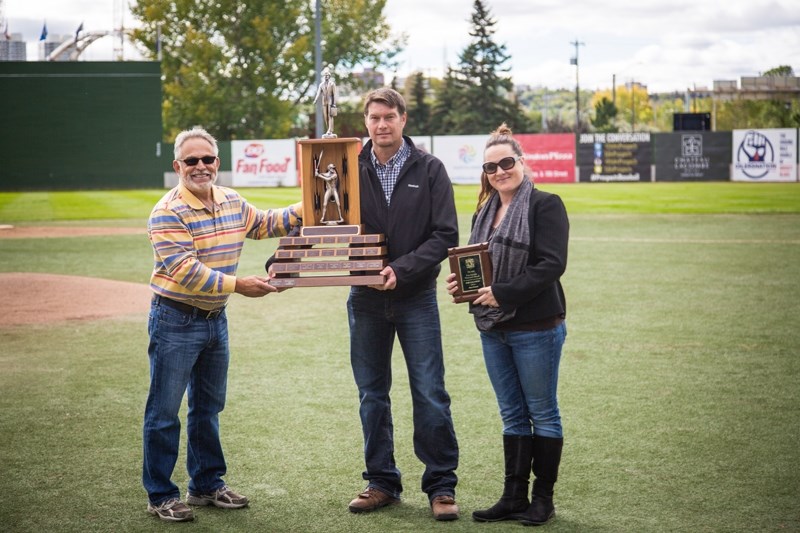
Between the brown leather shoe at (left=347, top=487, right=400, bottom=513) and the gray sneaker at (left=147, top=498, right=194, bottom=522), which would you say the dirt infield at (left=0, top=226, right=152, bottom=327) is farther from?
the brown leather shoe at (left=347, top=487, right=400, bottom=513)

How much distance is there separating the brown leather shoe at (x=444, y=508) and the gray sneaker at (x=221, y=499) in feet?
3.41

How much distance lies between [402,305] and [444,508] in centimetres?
106

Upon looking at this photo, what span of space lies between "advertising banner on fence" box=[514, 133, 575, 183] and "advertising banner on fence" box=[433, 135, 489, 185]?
200 centimetres

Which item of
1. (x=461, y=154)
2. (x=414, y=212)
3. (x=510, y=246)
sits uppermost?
(x=461, y=154)

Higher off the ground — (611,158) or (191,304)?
(611,158)

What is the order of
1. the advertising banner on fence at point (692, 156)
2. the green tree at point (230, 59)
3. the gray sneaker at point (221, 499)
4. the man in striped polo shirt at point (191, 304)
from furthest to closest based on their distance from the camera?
1. the green tree at point (230, 59)
2. the advertising banner on fence at point (692, 156)
3. the gray sneaker at point (221, 499)
4. the man in striped polo shirt at point (191, 304)

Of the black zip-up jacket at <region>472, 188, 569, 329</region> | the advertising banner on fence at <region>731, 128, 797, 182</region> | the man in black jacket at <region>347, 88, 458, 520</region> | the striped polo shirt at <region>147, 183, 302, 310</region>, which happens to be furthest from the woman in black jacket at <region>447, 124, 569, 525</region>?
the advertising banner on fence at <region>731, 128, 797, 182</region>

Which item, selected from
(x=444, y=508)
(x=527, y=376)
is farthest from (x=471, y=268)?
(x=444, y=508)

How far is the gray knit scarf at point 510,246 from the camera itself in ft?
15.3

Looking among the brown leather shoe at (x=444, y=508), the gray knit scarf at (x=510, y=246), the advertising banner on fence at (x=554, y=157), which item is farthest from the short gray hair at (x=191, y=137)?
the advertising banner on fence at (x=554, y=157)

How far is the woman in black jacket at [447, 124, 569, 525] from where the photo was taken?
464 cm

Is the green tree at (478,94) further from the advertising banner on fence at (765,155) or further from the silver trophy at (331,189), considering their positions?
the silver trophy at (331,189)

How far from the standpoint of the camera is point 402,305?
4895 mm

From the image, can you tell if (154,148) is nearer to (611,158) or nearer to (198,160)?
(611,158)
